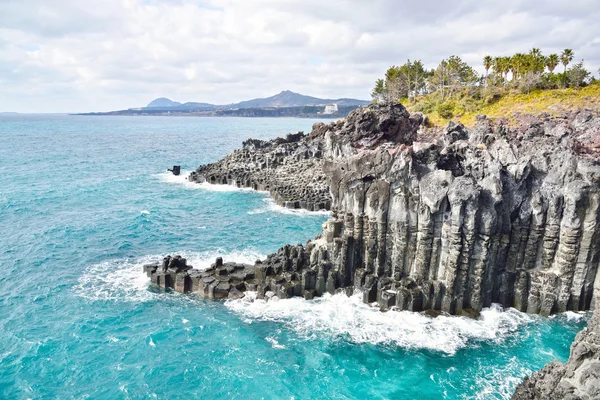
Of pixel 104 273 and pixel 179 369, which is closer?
pixel 179 369

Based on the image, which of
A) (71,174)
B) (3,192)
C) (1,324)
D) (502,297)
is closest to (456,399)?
(502,297)

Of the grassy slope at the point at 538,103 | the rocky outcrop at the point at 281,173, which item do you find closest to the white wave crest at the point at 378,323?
the rocky outcrop at the point at 281,173

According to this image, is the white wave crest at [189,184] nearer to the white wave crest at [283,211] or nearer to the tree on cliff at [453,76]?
the white wave crest at [283,211]

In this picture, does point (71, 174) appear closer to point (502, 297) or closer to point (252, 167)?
point (252, 167)

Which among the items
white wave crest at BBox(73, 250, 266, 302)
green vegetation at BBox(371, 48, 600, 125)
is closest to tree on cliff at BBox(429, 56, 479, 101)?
green vegetation at BBox(371, 48, 600, 125)

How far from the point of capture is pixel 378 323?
89.7 ft

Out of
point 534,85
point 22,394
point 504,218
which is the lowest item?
point 22,394

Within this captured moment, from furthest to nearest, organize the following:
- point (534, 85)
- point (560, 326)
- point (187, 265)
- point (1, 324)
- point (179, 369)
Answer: point (534, 85)
point (187, 265)
point (1, 324)
point (560, 326)
point (179, 369)

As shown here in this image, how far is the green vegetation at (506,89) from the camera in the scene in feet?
334

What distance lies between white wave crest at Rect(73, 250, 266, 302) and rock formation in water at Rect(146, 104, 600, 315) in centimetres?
185

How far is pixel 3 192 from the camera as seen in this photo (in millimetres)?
66312

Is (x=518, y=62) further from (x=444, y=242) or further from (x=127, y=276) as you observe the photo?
(x=127, y=276)

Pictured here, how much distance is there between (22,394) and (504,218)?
29031mm

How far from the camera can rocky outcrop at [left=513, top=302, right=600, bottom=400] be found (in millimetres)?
15555
